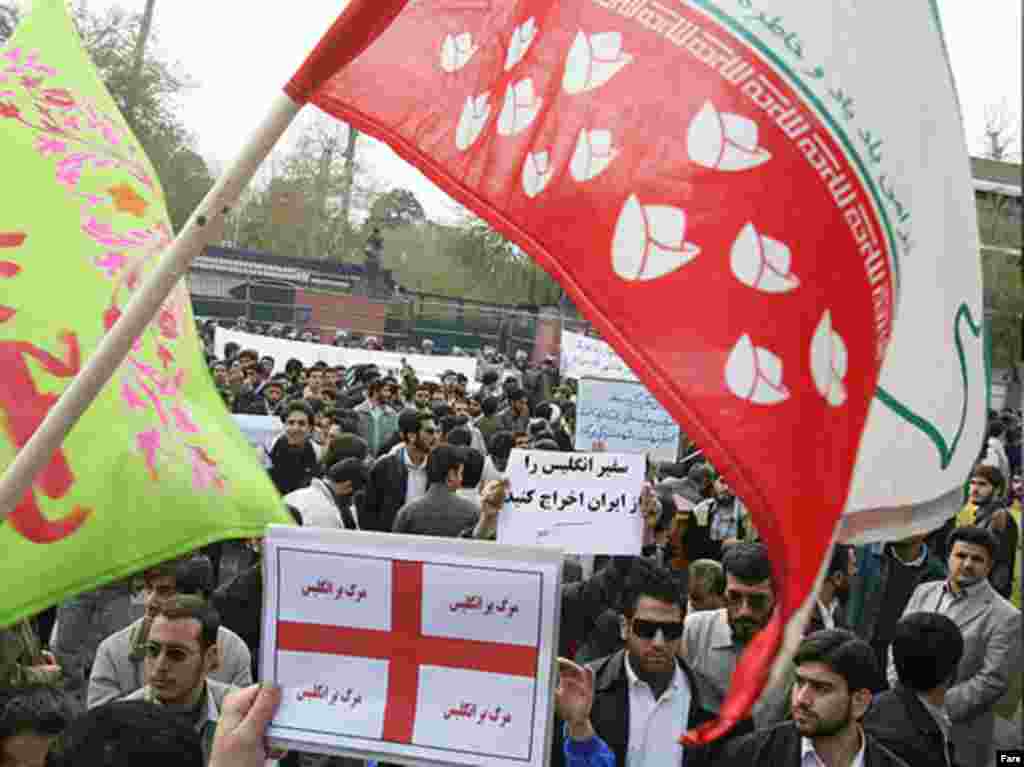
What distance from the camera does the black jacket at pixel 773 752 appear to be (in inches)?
140

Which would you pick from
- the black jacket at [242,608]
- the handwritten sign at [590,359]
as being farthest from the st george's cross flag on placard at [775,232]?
the handwritten sign at [590,359]

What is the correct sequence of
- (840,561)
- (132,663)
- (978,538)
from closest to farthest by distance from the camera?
(132,663) → (978,538) → (840,561)

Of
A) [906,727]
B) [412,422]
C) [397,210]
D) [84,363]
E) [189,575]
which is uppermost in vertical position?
[397,210]

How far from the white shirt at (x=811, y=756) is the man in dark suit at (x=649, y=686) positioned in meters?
0.33

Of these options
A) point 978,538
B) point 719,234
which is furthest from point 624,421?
point 719,234

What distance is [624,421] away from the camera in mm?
9977

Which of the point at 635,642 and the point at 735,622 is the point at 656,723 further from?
the point at 735,622

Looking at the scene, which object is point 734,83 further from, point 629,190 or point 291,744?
point 291,744

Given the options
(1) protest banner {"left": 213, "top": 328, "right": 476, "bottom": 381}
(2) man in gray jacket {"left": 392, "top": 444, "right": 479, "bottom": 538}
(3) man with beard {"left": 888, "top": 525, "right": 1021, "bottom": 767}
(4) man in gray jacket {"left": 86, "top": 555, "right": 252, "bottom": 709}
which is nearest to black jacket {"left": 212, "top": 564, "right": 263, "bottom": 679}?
(4) man in gray jacket {"left": 86, "top": 555, "right": 252, "bottom": 709}

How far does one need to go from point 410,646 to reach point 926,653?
8.31ft

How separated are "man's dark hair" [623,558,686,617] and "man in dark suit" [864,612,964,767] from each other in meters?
0.73

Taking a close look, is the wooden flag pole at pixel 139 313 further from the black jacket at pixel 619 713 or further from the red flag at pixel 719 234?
the black jacket at pixel 619 713

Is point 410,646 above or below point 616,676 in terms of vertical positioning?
above

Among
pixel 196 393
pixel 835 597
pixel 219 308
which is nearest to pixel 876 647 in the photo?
pixel 835 597
